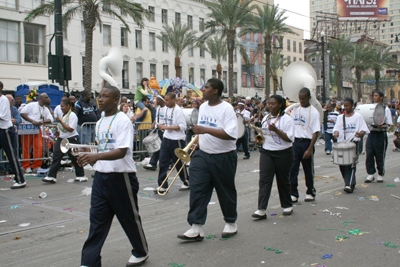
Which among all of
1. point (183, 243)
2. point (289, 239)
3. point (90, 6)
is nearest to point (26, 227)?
point (183, 243)

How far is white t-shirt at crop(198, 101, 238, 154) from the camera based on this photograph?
4898mm

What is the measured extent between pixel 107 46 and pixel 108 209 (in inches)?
1415

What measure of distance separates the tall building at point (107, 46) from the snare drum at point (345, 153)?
755 inches

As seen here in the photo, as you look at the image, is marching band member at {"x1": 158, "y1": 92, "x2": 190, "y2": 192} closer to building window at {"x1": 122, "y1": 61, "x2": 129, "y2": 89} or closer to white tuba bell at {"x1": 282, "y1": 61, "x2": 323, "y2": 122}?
white tuba bell at {"x1": 282, "y1": 61, "x2": 323, "y2": 122}

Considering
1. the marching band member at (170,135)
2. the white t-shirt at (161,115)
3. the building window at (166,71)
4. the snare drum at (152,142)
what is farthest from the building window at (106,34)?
the marching band member at (170,135)

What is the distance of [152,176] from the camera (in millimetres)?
10023

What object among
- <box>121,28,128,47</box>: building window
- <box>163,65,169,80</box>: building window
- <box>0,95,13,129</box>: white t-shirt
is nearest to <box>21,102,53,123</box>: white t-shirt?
<box>0,95,13,129</box>: white t-shirt

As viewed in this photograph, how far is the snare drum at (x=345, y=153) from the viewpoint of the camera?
7527 millimetres

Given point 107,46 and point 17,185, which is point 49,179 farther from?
point 107,46

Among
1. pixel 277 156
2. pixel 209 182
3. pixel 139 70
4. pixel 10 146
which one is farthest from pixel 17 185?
pixel 139 70

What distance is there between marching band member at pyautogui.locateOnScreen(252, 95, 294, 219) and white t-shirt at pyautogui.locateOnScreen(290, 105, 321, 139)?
2.89 feet

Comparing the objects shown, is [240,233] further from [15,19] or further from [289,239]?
[15,19]

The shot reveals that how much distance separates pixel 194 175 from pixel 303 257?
5.11ft

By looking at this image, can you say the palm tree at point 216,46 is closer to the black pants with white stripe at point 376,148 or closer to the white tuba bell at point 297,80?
the black pants with white stripe at point 376,148
